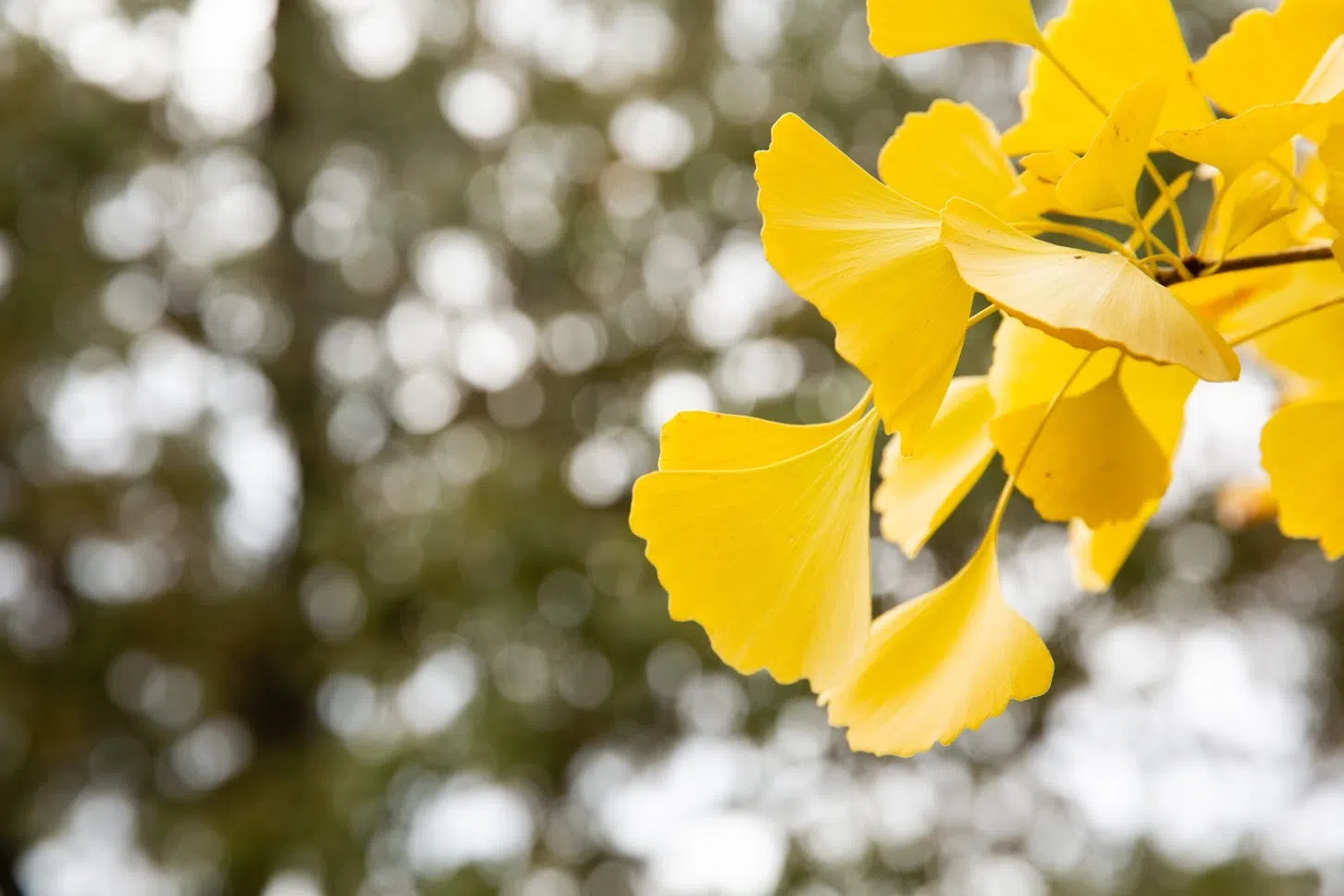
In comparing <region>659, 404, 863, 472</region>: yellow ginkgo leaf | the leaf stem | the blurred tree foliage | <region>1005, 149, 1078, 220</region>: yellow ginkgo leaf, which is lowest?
the blurred tree foliage

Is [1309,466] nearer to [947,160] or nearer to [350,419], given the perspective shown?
[947,160]

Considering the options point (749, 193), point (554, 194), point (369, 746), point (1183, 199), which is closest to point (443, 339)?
point (554, 194)

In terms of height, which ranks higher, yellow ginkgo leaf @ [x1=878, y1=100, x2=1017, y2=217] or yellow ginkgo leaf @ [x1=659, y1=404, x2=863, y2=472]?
yellow ginkgo leaf @ [x1=878, y1=100, x2=1017, y2=217]

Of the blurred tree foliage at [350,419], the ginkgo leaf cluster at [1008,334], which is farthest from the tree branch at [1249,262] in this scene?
the blurred tree foliage at [350,419]

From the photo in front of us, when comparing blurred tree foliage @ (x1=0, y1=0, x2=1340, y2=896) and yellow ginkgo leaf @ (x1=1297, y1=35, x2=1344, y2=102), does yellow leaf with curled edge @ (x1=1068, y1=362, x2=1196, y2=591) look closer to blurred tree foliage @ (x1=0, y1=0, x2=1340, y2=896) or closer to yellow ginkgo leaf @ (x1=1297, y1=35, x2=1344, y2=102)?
yellow ginkgo leaf @ (x1=1297, y1=35, x2=1344, y2=102)

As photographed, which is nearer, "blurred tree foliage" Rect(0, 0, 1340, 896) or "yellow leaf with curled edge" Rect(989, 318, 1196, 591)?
"yellow leaf with curled edge" Rect(989, 318, 1196, 591)

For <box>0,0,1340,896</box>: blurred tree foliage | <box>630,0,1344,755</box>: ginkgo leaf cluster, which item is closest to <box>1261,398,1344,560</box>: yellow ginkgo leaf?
<box>630,0,1344,755</box>: ginkgo leaf cluster

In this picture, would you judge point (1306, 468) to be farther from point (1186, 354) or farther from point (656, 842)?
point (656, 842)
